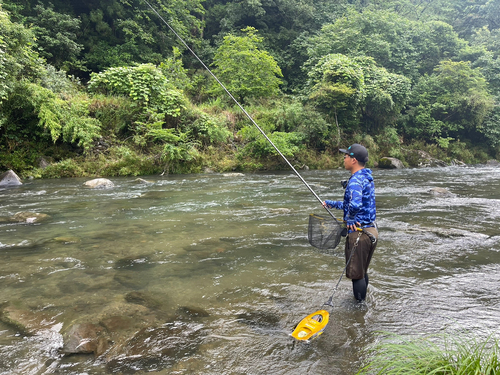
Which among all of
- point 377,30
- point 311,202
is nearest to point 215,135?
point 311,202

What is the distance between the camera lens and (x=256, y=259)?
195 inches

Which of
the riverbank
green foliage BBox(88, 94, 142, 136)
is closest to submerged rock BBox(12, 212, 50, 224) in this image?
the riverbank

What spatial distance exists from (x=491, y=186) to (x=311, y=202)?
8164 mm

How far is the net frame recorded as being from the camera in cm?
360

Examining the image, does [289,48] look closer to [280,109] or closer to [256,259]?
[280,109]

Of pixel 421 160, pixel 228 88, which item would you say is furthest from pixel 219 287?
pixel 421 160

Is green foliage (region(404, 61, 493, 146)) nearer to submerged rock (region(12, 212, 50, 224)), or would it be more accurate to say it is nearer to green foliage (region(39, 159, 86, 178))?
green foliage (region(39, 159, 86, 178))

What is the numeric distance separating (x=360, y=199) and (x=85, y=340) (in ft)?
9.68

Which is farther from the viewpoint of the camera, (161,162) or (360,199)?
(161,162)

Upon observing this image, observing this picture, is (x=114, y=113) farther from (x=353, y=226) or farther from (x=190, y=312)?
(x=353, y=226)

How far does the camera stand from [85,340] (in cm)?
280

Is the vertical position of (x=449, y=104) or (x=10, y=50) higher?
(x=10, y=50)

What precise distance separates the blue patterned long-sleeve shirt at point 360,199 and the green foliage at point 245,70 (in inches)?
752

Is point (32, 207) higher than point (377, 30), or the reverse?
point (377, 30)
